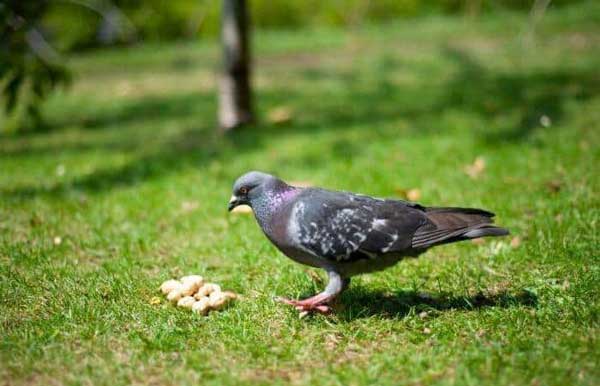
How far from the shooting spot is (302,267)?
14.4 feet

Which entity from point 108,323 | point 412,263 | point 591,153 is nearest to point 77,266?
point 108,323

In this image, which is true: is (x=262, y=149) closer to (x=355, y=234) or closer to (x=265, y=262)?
(x=265, y=262)

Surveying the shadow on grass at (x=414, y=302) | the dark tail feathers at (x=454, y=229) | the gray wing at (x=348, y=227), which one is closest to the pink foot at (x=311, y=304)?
the shadow on grass at (x=414, y=302)

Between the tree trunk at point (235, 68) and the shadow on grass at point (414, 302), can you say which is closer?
the shadow on grass at point (414, 302)

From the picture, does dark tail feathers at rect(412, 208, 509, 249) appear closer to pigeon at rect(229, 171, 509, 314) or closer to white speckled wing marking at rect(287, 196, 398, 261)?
pigeon at rect(229, 171, 509, 314)

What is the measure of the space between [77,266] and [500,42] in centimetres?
1045

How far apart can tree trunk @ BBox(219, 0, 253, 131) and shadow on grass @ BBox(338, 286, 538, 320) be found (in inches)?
175

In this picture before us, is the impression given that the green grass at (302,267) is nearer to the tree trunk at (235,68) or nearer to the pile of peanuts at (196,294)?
the pile of peanuts at (196,294)

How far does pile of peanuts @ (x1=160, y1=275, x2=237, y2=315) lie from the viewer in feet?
11.9

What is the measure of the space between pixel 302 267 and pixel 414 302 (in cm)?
94

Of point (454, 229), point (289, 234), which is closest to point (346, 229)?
point (289, 234)

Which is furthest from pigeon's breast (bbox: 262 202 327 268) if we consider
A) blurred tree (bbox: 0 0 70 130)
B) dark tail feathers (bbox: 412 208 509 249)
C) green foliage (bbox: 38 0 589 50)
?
green foliage (bbox: 38 0 589 50)

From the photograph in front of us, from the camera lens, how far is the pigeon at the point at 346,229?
344 centimetres

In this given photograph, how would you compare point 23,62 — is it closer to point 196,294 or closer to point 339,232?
point 196,294
